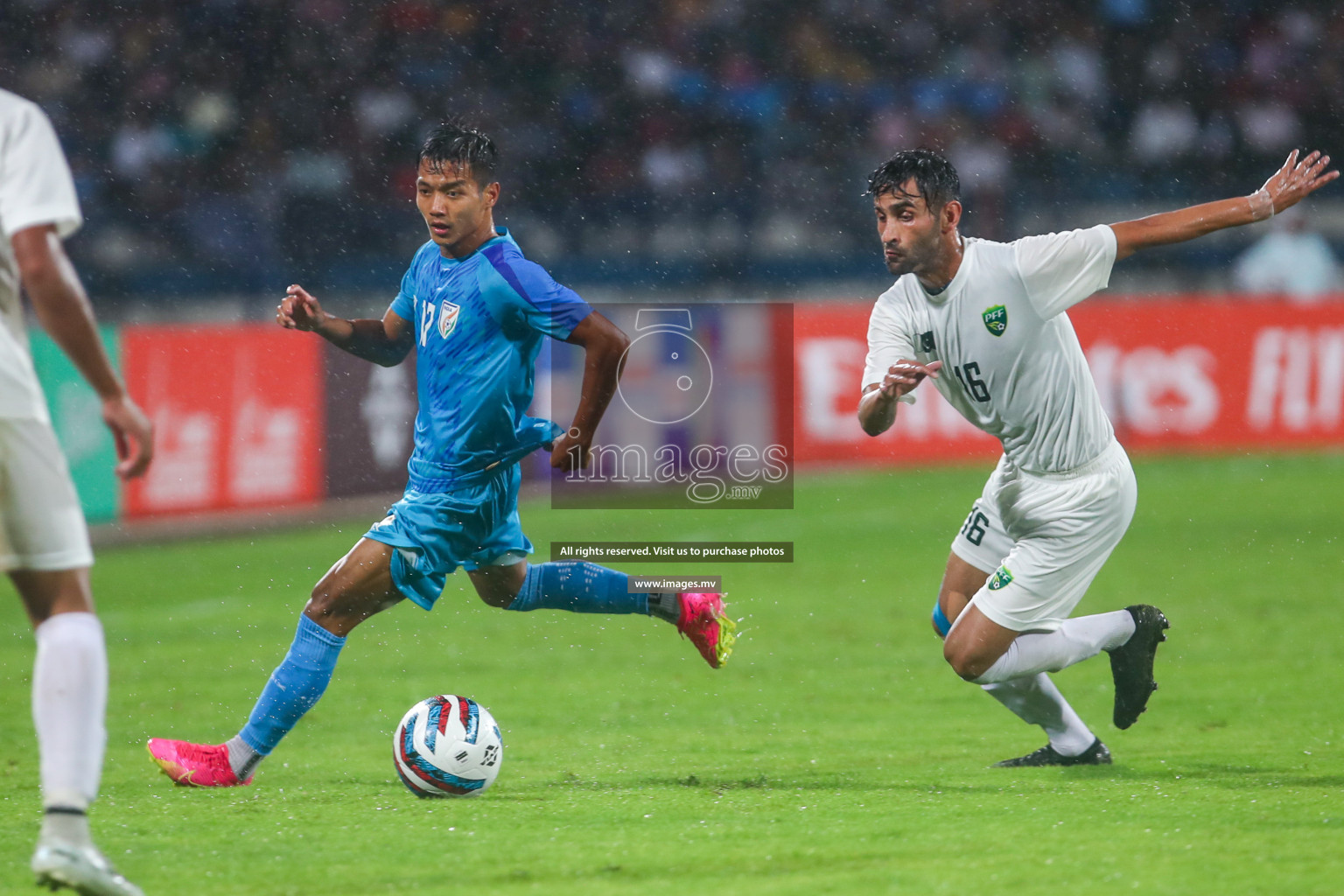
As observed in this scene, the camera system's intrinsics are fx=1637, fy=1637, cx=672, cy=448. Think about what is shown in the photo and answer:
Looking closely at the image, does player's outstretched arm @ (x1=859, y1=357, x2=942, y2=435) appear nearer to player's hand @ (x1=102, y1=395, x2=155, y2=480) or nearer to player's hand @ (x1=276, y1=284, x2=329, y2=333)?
player's hand @ (x1=276, y1=284, x2=329, y2=333)

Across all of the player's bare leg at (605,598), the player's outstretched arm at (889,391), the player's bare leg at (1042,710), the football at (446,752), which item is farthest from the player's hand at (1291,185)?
the football at (446,752)

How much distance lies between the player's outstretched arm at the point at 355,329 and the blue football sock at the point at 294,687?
98cm

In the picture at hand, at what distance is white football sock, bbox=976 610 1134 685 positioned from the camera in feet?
17.3

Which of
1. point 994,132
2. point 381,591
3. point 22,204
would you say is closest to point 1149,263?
point 994,132

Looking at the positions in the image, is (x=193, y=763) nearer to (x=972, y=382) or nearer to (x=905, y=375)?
(x=905, y=375)

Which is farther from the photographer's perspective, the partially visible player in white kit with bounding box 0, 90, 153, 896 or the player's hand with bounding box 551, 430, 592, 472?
the player's hand with bounding box 551, 430, 592, 472

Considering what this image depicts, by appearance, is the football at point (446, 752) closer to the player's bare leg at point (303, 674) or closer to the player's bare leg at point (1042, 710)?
the player's bare leg at point (303, 674)

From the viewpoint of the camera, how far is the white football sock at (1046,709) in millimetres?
5426

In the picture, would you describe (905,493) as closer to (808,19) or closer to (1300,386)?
(1300,386)

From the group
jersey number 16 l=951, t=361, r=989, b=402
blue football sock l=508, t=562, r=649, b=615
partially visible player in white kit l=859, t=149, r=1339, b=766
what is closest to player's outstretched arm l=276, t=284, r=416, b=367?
blue football sock l=508, t=562, r=649, b=615

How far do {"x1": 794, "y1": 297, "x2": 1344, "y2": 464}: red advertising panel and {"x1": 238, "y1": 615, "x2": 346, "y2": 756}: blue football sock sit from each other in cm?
1004

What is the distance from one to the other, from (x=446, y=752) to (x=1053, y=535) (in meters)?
2.07

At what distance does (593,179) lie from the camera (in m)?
17.5

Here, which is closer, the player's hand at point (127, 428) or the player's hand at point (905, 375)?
the player's hand at point (127, 428)
